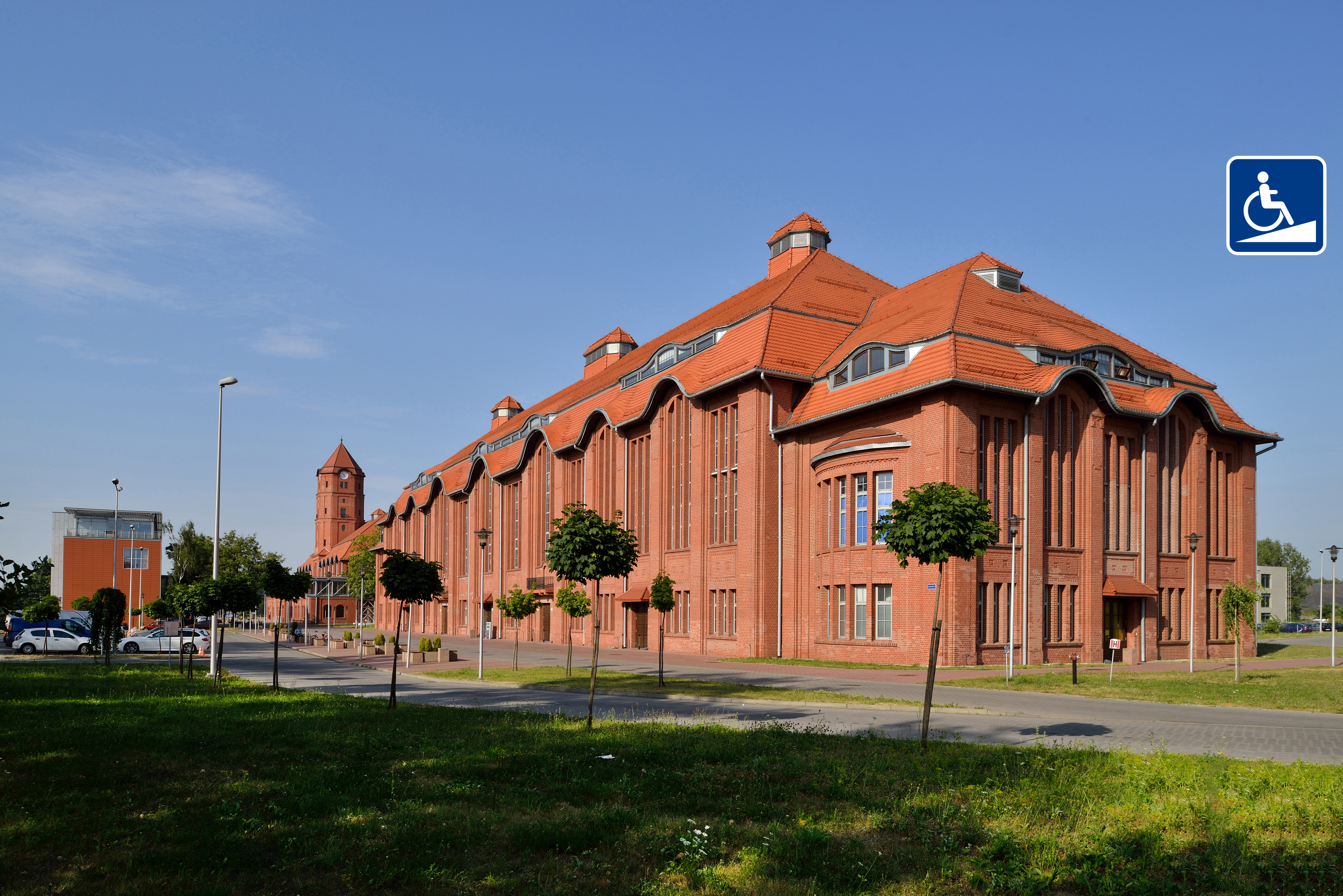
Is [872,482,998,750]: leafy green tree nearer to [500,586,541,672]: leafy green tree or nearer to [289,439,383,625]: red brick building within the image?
[500,586,541,672]: leafy green tree

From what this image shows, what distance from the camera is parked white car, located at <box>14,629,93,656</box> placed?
47156 millimetres

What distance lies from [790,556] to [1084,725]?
910 inches

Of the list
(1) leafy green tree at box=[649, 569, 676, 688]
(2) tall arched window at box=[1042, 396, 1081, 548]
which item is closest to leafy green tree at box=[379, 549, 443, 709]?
(1) leafy green tree at box=[649, 569, 676, 688]

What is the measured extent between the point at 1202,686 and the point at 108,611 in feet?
119

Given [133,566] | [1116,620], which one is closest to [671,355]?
[1116,620]

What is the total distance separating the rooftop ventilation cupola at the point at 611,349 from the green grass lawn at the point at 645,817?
208 ft

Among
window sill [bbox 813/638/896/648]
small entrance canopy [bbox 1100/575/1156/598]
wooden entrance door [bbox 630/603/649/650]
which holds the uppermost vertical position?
small entrance canopy [bbox 1100/575/1156/598]

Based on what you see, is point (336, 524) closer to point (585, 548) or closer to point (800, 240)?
point (800, 240)

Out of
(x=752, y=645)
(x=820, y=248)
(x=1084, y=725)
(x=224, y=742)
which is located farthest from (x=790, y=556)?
(x=224, y=742)

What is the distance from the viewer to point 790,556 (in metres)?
40.1

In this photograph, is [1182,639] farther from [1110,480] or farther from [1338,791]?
[1338,791]

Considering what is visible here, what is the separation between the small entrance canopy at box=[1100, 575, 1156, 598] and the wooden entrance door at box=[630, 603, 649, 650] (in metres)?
21.8

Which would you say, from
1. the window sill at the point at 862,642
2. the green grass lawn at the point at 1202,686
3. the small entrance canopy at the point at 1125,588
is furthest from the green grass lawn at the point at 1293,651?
the window sill at the point at 862,642

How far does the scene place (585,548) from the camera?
61.4ft
